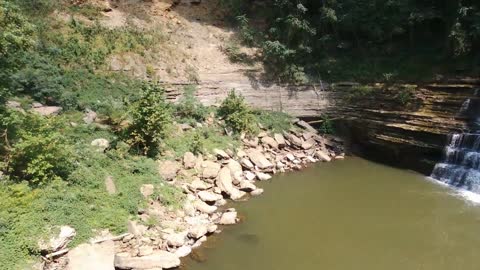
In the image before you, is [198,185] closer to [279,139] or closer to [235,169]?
[235,169]

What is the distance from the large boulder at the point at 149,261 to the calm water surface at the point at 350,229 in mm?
410

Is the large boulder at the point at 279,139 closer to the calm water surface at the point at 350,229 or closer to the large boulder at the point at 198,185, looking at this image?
the calm water surface at the point at 350,229

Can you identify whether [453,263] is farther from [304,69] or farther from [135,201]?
[304,69]

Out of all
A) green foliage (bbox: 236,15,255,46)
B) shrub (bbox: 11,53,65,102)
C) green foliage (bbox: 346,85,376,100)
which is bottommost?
shrub (bbox: 11,53,65,102)

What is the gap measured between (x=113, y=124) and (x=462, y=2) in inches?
537

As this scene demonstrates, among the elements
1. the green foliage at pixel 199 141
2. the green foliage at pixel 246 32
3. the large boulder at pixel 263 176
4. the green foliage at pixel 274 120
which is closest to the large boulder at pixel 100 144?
the green foliage at pixel 199 141

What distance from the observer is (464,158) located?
47.2 ft

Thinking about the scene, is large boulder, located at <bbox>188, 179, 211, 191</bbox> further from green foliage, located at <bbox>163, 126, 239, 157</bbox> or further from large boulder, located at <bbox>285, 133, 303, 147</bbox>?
large boulder, located at <bbox>285, 133, 303, 147</bbox>

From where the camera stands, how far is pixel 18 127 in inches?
422

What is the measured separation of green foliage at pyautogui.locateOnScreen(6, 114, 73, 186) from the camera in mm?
9859

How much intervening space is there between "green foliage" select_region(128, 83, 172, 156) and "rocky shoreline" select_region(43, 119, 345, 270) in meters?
0.72

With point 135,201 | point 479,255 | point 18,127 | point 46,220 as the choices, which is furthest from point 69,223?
point 479,255

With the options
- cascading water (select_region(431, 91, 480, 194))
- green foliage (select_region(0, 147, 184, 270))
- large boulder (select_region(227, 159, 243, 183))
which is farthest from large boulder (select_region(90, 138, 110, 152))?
cascading water (select_region(431, 91, 480, 194))

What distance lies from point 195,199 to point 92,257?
12.8 feet
